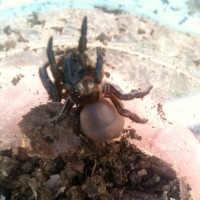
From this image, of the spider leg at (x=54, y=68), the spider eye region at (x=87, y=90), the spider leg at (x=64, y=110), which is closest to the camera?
the spider leg at (x=54, y=68)

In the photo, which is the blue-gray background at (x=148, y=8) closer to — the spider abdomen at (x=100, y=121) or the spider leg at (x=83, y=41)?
the spider leg at (x=83, y=41)

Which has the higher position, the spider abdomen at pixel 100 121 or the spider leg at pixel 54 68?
the spider leg at pixel 54 68

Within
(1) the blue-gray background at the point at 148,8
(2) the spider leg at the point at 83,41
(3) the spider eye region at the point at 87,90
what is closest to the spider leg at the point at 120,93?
(3) the spider eye region at the point at 87,90

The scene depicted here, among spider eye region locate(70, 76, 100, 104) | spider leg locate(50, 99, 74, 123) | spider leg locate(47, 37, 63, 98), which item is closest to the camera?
spider leg locate(47, 37, 63, 98)

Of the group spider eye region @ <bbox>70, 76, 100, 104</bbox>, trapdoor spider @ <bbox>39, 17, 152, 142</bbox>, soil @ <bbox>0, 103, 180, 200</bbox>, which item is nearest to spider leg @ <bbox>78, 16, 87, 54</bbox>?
trapdoor spider @ <bbox>39, 17, 152, 142</bbox>

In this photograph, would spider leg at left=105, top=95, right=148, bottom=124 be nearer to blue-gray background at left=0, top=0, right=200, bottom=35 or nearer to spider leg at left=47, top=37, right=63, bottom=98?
spider leg at left=47, top=37, right=63, bottom=98

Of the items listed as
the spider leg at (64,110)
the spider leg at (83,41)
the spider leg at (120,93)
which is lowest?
the spider leg at (64,110)

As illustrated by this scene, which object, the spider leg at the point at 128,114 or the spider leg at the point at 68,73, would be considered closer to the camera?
the spider leg at the point at 68,73

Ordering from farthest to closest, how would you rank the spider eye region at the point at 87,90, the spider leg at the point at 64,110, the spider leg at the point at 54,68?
the spider leg at the point at 64,110 < the spider eye region at the point at 87,90 < the spider leg at the point at 54,68
